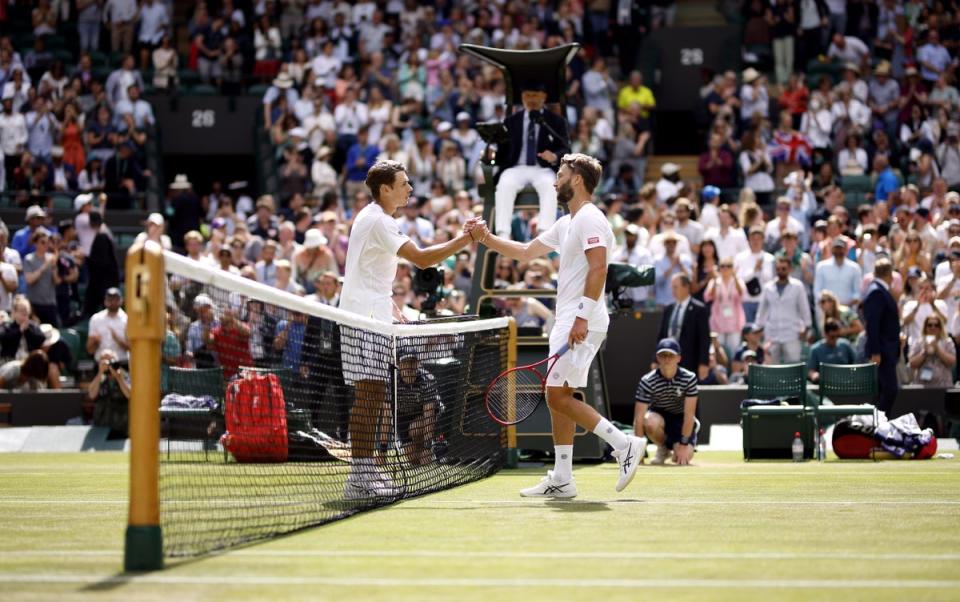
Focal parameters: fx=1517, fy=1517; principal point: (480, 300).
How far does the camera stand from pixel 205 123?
28828 millimetres

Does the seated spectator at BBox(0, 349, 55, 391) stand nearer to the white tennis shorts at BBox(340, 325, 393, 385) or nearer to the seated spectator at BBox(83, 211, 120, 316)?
the seated spectator at BBox(83, 211, 120, 316)

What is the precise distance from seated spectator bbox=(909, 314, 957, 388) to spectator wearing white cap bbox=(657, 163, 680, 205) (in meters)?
6.08

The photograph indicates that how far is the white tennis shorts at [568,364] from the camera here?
10.3 m

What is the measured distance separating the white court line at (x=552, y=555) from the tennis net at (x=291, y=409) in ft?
1.34

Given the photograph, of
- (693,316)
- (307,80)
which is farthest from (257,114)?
(693,316)

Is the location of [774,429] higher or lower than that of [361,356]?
lower

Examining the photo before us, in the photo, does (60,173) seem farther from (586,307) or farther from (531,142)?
(586,307)

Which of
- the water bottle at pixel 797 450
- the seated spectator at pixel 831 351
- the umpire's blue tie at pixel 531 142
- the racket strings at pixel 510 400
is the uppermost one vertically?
the umpire's blue tie at pixel 531 142

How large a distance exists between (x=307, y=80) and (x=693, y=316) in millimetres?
12180

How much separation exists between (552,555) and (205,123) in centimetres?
2282

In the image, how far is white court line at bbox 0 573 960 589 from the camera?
6227 millimetres

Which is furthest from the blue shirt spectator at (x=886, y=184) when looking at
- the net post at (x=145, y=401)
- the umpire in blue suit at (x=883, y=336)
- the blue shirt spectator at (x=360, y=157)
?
the net post at (x=145, y=401)

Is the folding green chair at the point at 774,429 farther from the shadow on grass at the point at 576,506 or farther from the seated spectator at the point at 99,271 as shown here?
the seated spectator at the point at 99,271

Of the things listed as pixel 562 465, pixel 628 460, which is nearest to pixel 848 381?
pixel 628 460
